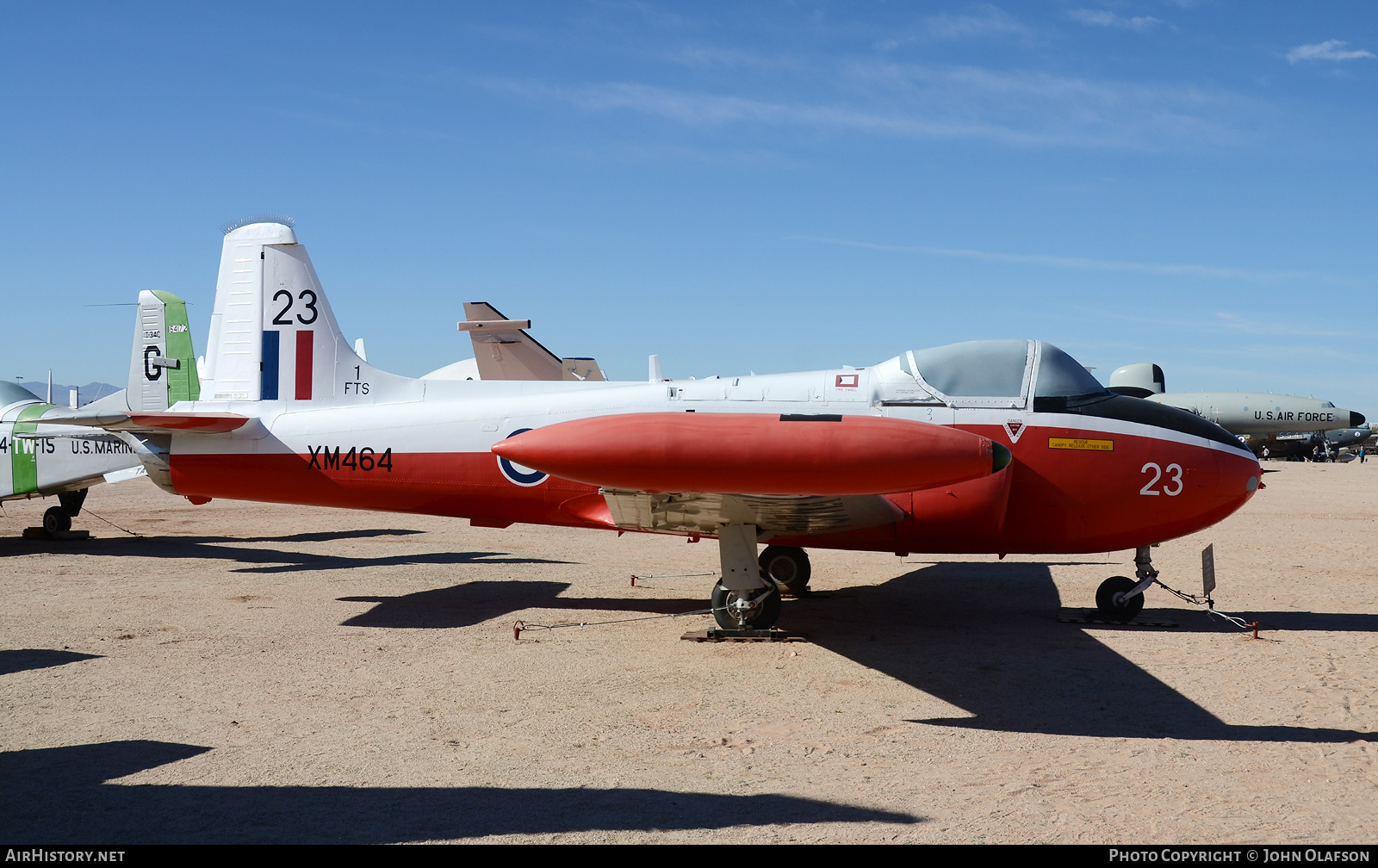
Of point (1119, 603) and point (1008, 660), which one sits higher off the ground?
point (1119, 603)

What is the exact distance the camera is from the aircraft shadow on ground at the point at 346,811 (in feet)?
12.5

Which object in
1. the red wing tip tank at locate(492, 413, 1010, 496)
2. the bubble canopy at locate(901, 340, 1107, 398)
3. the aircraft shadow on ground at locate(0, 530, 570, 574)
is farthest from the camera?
the aircraft shadow on ground at locate(0, 530, 570, 574)

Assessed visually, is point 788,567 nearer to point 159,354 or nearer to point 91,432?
point 159,354

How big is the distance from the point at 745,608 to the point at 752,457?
115 inches

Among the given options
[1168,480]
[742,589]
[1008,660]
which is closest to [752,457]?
[742,589]

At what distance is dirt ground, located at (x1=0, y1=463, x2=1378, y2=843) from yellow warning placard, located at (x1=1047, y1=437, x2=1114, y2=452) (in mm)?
1667

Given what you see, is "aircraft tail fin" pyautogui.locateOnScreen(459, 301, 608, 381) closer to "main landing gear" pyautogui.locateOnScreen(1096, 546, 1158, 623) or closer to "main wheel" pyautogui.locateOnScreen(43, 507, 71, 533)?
"main wheel" pyautogui.locateOnScreen(43, 507, 71, 533)

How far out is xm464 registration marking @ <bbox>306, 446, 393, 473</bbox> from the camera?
28.7 feet

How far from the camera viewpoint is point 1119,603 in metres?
8.53

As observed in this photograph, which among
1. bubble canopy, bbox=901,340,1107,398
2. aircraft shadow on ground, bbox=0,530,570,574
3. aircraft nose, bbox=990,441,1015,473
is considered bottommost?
aircraft shadow on ground, bbox=0,530,570,574

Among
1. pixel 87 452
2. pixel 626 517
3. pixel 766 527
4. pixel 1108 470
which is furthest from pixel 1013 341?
pixel 87 452

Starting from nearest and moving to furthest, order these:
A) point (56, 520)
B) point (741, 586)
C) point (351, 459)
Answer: point (741, 586), point (351, 459), point (56, 520)

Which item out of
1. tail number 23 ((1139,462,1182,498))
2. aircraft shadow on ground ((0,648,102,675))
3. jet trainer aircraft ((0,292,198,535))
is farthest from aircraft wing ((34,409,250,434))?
tail number 23 ((1139,462,1182,498))

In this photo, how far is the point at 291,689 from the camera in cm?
617
